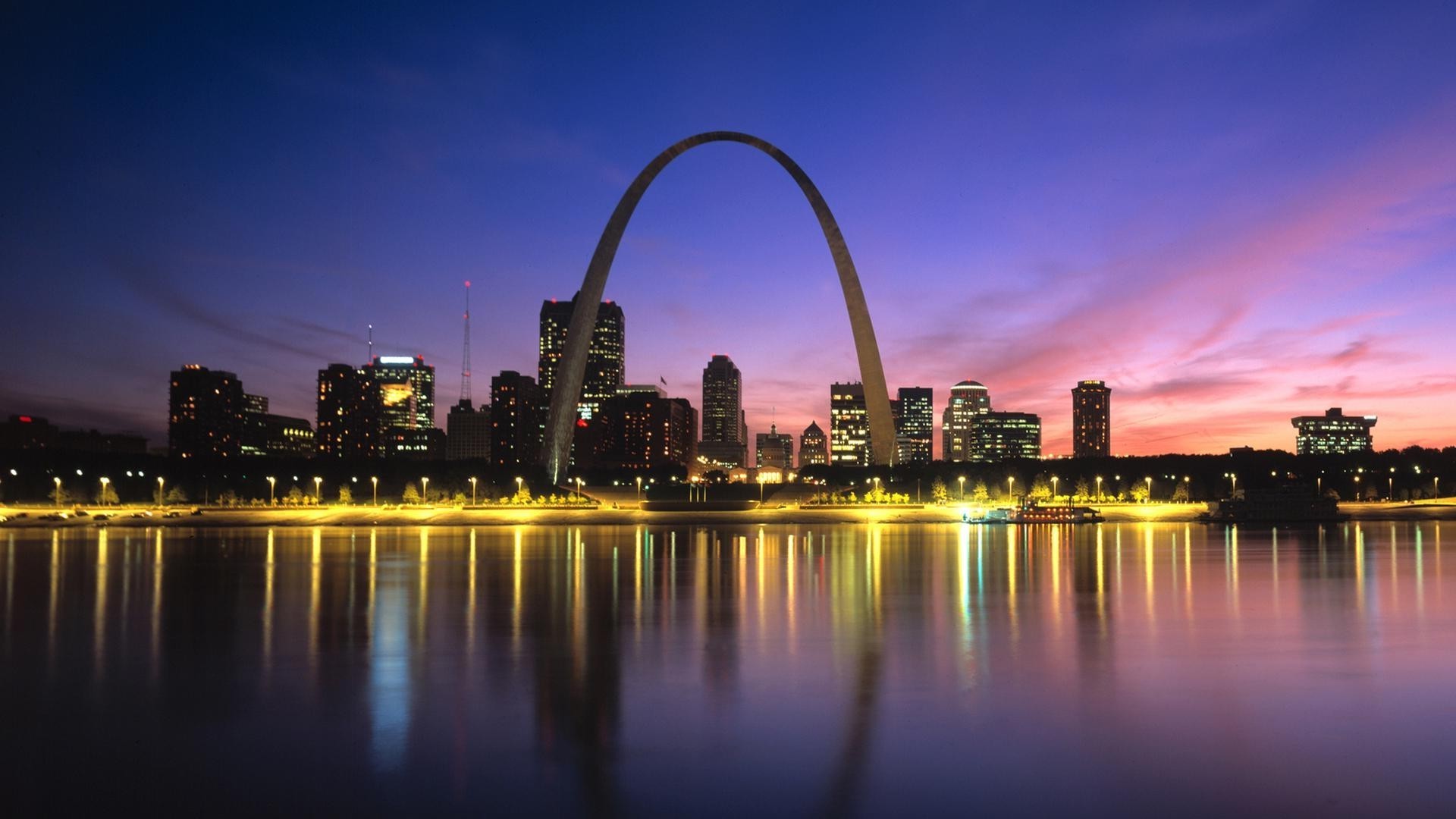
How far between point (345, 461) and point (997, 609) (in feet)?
259

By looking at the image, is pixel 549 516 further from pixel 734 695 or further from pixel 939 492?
pixel 734 695

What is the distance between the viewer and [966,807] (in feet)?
21.0

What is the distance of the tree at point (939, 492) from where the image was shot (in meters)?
71.1

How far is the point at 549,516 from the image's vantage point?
55.8 meters

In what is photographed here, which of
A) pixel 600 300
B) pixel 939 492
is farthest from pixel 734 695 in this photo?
pixel 939 492

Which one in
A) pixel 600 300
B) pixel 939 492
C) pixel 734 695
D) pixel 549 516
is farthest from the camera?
pixel 939 492

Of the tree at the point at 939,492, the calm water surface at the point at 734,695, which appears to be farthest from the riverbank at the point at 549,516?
the calm water surface at the point at 734,695

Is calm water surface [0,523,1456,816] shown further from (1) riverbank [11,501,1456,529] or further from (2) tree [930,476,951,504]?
(2) tree [930,476,951,504]

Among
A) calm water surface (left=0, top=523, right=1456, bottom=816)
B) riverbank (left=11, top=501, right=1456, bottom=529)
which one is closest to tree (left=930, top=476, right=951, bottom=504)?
riverbank (left=11, top=501, right=1456, bottom=529)

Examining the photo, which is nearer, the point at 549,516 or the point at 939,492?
the point at 549,516

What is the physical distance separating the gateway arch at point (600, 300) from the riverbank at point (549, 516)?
887 cm

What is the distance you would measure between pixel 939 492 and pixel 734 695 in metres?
63.7

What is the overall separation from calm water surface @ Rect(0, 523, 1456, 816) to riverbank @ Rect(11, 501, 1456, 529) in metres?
33.0

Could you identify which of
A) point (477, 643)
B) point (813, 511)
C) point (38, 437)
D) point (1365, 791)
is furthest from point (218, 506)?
point (38, 437)
